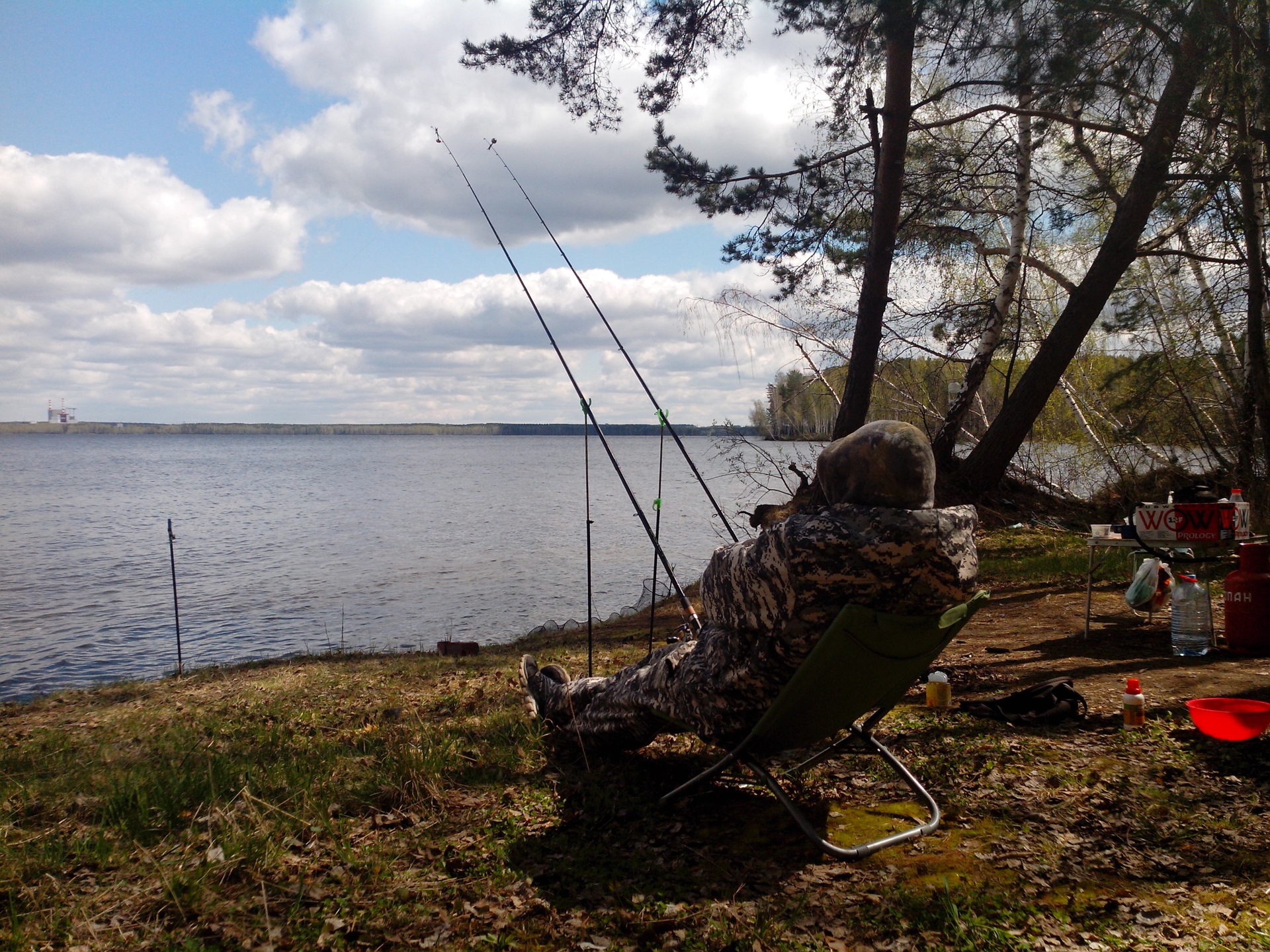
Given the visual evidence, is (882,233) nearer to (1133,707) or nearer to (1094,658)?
(1094,658)

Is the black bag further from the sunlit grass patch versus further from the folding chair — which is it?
the sunlit grass patch

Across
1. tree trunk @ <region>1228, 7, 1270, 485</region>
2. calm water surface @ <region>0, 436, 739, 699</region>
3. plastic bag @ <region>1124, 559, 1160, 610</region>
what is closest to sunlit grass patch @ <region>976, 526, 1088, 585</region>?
tree trunk @ <region>1228, 7, 1270, 485</region>

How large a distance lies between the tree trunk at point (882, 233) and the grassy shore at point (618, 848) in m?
5.74

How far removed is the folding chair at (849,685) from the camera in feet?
8.42

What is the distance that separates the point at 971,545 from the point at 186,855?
2.58 meters

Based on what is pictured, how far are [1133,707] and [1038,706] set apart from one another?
0.41m

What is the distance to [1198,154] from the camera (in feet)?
23.2

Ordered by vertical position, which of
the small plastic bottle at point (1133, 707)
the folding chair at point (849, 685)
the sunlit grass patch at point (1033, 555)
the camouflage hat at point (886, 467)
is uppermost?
the camouflage hat at point (886, 467)

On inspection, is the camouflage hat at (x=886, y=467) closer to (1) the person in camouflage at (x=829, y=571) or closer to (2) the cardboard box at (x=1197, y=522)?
(1) the person in camouflage at (x=829, y=571)

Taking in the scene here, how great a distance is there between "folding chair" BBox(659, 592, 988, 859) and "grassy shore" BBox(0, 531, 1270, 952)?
123mm

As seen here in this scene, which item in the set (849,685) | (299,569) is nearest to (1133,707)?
(849,685)

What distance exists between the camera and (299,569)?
17719mm

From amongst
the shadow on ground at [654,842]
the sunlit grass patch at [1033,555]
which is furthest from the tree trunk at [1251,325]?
the shadow on ground at [654,842]

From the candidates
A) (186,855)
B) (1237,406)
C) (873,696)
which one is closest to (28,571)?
(186,855)
